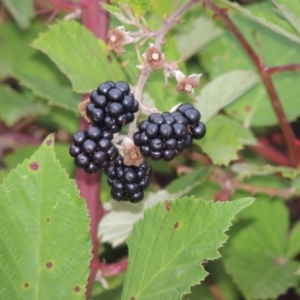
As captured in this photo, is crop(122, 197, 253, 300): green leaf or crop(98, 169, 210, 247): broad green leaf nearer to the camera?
crop(122, 197, 253, 300): green leaf

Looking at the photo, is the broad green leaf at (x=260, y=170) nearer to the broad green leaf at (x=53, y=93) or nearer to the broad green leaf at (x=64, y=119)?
the broad green leaf at (x=53, y=93)

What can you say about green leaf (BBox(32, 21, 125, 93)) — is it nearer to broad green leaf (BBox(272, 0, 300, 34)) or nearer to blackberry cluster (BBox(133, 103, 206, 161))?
blackberry cluster (BBox(133, 103, 206, 161))

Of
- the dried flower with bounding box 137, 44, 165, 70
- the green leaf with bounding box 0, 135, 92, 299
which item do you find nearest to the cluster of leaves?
the green leaf with bounding box 0, 135, 92, 299

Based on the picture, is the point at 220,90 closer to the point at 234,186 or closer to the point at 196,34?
the point at 234,186

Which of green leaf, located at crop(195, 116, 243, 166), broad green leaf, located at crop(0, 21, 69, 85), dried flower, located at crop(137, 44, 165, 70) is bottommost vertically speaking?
broad green leaf, located at crop(0, 21, 69, 85)

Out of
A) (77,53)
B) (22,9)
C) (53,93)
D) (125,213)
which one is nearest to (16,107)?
(22,9)

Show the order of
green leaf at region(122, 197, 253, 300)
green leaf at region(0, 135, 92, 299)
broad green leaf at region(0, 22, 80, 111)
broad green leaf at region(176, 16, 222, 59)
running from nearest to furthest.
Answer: green leaf at region(122, 197, 253, 300), green leaf at region(0, 135, 92, 299), broad green leaf at region(176, 16, 222, 59), broad green leaf at region(0, 22, 80, 111)

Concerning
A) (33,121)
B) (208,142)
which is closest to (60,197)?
(208,142)

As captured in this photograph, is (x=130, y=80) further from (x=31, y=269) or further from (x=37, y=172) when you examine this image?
(x=31, y=269)
